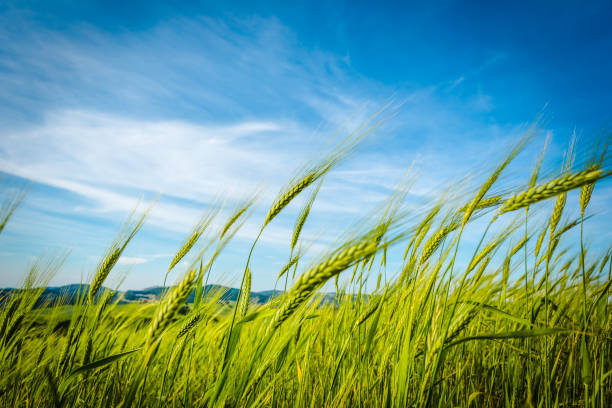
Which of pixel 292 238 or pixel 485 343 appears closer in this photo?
pixel 292 238

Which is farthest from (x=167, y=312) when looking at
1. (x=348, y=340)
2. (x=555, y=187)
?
(x=555, y=187)

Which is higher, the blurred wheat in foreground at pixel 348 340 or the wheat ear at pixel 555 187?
the wheat ear at pixel 555 187

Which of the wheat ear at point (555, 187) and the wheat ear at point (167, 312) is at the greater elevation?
the wheat ear at point (555, 187)

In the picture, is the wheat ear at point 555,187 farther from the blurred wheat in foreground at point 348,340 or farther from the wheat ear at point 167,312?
the wheat ear at point 167,312

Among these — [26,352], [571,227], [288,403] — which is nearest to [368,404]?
[288,403]

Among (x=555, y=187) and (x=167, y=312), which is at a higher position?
(x=555, y=187)

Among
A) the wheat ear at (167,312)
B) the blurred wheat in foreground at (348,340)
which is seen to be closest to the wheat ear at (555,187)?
the blurred wheat in foreground at (348,340)

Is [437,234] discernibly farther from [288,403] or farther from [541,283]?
[288,403]

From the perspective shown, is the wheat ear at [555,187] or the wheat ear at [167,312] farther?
the wheat ear at [555,187]

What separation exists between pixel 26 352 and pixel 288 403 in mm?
2558

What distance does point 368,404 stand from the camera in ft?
4.96

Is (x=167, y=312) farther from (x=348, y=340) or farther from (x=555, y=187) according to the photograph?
(x=555, y=187)

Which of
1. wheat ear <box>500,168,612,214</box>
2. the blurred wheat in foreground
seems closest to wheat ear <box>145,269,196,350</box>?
the blurred wheat in foreground

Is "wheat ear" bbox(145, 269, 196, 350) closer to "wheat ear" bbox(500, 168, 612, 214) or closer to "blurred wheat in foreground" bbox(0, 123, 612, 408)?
"blurred wheat in foreground" bbox(0, 123, 612, 408)
